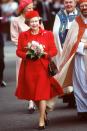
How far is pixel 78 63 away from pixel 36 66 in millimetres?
675

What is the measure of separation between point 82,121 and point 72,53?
106 cm

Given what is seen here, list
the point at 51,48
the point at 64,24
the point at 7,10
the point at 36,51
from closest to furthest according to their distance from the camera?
1. the point at 36,51
2. the point at 51,48
3. the point at 64,24
4. the point at 7,10

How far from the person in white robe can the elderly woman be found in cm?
33

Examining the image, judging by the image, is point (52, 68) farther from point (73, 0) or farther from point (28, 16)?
point (73, 0)

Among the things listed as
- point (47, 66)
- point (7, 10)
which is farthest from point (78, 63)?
point (7, 10)

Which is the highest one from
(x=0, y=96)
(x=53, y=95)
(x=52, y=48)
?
(x=52, y=48)

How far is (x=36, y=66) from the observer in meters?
11.2

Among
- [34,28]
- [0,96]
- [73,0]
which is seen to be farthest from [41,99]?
[0,96]

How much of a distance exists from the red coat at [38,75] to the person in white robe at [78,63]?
1.06 ft

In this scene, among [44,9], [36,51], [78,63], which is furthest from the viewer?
[44,9]

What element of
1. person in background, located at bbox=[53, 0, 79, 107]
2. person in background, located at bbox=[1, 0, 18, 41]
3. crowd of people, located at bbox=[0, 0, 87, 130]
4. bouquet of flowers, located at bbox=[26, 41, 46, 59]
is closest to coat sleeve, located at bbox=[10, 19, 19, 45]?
person in background, located at bbox=[53, 0, 79, 107]

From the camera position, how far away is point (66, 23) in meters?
13.2

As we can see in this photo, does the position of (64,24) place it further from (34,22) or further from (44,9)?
(44,9)

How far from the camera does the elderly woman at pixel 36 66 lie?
11.1 meters
